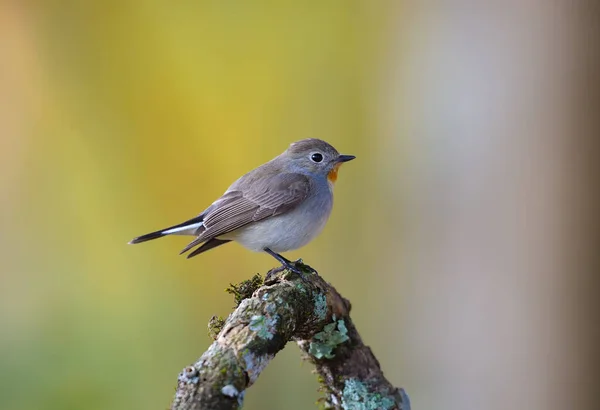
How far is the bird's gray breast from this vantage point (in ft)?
10.8

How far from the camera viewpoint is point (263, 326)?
182 cm

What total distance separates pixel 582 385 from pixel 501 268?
1044 millimetres

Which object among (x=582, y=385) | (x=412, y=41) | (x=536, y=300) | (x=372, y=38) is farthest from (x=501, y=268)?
(x=372, y=38)

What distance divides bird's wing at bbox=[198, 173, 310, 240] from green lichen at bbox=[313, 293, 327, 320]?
1.13 metres

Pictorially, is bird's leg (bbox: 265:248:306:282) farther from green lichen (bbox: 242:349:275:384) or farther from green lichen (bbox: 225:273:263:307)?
green lichen (bbox: 242:349:275:384)

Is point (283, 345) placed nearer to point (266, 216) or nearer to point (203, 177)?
point (266, 216)

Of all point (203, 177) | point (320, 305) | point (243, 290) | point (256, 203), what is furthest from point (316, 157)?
point (203, 177)

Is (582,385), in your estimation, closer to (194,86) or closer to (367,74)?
(367,74)

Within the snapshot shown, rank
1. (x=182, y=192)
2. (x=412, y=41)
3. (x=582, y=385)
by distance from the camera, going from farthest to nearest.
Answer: (x=182, y=192), (x=412, y=41), (x=582, y=385)

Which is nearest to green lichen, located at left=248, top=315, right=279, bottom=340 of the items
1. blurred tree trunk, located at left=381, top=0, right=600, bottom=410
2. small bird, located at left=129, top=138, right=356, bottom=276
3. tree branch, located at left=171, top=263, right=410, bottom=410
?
tree branch, located at left=171, top=263, right=410, bottom=410

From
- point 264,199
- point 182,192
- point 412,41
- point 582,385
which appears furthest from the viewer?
point 182,192

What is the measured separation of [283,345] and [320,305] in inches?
12.9

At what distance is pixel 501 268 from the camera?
4629mm

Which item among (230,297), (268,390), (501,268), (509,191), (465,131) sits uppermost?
(465,131)
